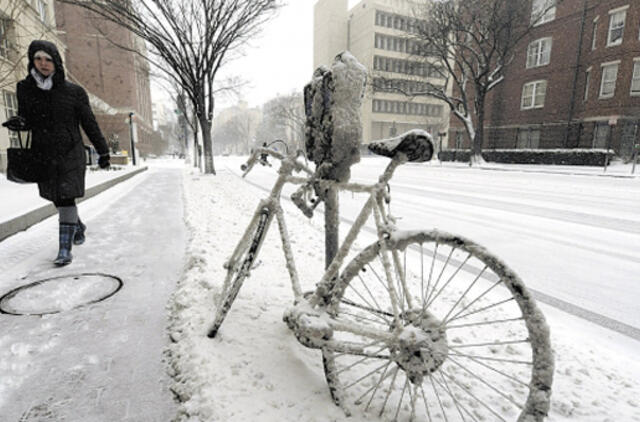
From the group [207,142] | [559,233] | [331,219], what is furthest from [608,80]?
[331,219]

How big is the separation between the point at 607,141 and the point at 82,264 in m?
29.9

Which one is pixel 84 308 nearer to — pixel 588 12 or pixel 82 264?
pixel 82 264

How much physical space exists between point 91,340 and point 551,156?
2750 centimetres

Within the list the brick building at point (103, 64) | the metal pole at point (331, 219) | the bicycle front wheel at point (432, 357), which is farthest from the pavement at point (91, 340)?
the brick building at point (103, 64)

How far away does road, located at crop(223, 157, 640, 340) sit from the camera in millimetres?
3363

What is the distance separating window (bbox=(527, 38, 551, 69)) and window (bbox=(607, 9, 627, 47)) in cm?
411

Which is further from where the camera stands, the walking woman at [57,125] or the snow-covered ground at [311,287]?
the walking woman at [57,125]

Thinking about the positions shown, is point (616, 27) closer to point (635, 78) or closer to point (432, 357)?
point (635, 78)

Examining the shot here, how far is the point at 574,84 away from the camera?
84.3ft

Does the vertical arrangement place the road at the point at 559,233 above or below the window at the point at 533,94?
below

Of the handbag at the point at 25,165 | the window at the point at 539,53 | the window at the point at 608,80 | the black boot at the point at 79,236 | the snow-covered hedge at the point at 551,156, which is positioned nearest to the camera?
the handbag at the point at 25,165

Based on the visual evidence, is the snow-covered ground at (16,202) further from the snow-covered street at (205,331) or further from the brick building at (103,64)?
the brick building at (103,64)

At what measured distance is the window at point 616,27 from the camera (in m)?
22.9

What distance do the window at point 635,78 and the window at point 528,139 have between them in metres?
6.61
